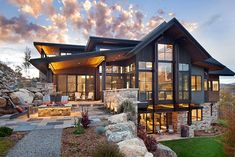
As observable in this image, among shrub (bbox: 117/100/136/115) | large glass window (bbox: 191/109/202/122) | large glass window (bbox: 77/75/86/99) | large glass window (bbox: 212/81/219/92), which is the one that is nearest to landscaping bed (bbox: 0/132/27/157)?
shrub (bbox: 117/100/136/115)

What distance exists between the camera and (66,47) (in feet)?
62.0

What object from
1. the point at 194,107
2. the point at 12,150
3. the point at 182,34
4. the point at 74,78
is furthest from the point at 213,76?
the point at 12,150

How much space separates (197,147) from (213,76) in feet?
38.4

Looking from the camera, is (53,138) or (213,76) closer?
(53,138)

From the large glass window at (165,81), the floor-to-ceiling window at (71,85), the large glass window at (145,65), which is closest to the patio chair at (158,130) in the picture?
the large glass window at (165,81)

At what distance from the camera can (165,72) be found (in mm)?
15359

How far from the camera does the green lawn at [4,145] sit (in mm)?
4867

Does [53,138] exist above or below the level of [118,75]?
below

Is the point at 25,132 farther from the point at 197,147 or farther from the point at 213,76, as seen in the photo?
the point at 213,76

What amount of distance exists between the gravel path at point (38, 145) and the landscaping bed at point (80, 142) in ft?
0.67

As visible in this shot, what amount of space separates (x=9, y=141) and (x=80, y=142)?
87.8 inches

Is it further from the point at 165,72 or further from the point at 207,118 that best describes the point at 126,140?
the point at 207,118

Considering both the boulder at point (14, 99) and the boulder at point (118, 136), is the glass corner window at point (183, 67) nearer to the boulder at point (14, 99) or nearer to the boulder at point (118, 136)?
the boulder at point (118, 136)

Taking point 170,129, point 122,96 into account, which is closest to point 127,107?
point 122,96
